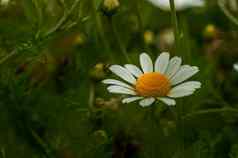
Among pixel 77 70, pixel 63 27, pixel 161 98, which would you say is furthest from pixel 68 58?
pixel 161 98

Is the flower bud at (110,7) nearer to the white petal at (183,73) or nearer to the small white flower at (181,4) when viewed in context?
the white petal at (183,73)

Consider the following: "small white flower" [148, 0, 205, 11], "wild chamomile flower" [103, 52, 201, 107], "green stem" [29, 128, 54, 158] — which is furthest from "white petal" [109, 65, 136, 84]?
"small white flower" [148, 0, 205, 11]

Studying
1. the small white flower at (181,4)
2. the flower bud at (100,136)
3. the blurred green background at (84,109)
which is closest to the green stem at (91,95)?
the blurred green background at (84,109)

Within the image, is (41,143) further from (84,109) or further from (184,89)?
(184,89)

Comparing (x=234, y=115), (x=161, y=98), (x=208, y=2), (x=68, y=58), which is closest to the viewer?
(x=161, y=98)

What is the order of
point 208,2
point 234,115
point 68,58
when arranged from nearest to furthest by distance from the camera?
point 234,115 → point 68,58 → point 208,2

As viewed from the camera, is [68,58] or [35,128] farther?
[68,58]

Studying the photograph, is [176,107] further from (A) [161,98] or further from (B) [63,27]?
(B) [63,27]

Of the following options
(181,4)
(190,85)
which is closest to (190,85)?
(190,85)

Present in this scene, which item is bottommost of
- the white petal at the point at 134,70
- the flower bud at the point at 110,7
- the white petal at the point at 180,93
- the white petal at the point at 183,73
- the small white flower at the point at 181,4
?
the white petal at the point at 180,93
